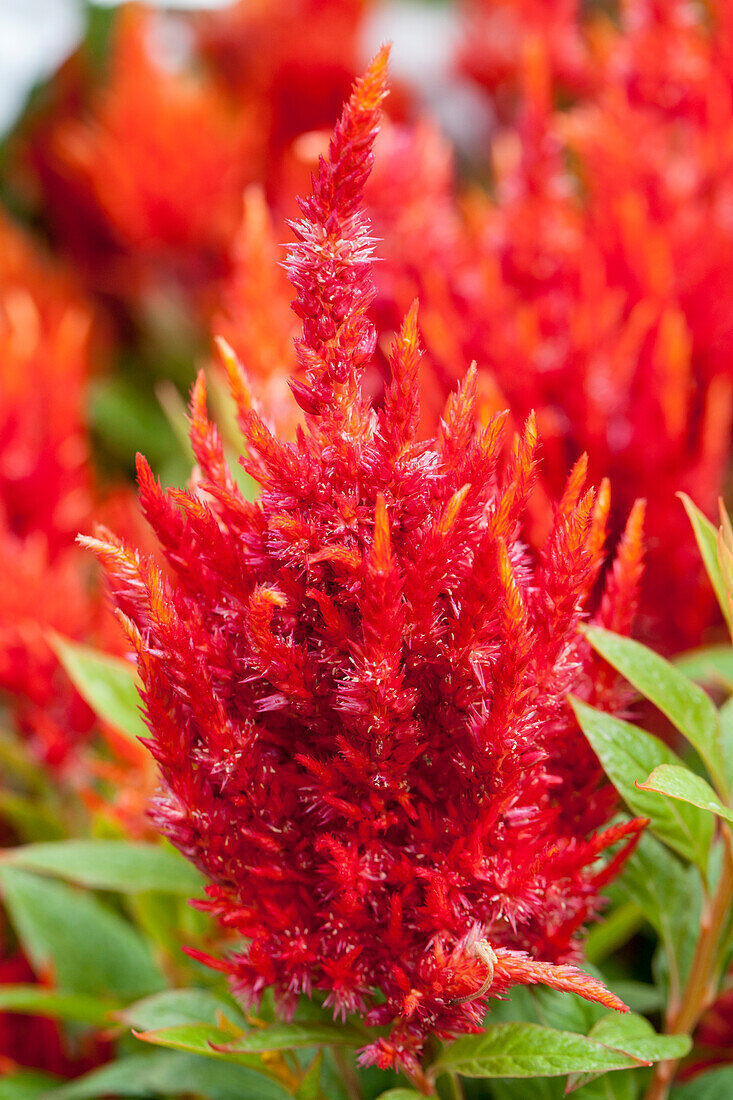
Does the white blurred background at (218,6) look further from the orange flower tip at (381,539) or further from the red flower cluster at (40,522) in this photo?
the orange flower tip at (381,539)

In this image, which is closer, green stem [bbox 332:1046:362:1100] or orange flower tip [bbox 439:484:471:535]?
orange flower tip [bbox 439:484:471:535]

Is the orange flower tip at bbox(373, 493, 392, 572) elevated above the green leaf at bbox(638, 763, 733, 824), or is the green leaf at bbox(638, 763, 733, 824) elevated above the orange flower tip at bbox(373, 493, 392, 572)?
the orange flower tip at bbox(373, 493, 392, 572)

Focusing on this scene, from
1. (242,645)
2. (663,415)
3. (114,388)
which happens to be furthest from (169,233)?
(242,645)

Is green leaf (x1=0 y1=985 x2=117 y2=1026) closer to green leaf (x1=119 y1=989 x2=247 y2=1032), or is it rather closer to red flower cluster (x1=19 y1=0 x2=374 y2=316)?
green leaf (x1=119 y1=989 x2=247 y2=1032)

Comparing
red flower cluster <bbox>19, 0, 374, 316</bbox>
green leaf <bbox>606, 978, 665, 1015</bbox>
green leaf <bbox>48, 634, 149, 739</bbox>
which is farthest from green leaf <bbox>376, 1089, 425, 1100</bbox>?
red flower cluster <bbox>19, 0, 374, 316</bbox>

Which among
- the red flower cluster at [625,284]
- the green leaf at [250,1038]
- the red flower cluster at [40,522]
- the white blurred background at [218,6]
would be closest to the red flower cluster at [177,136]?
the white blurred background at [218,6]

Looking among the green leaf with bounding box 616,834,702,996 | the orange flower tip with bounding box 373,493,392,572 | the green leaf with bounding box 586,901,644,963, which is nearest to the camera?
the orange flower tip with bounding box 373,493,392,572
